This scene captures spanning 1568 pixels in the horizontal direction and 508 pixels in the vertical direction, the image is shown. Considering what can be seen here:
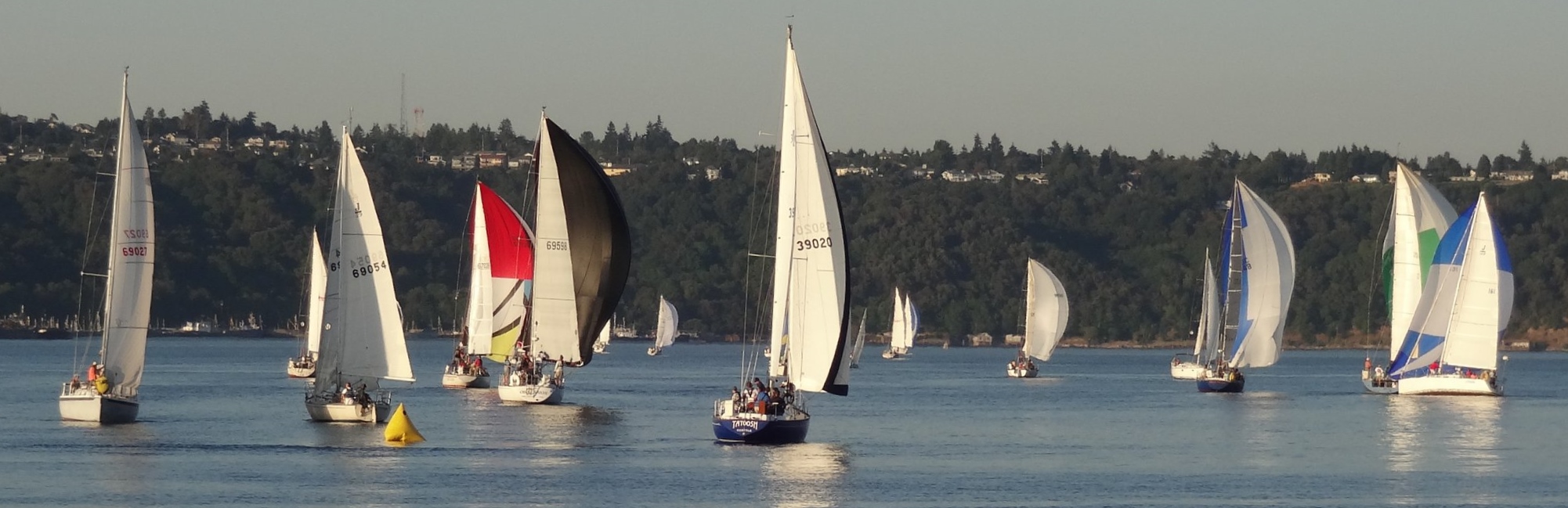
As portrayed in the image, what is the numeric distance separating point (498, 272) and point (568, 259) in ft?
31.0

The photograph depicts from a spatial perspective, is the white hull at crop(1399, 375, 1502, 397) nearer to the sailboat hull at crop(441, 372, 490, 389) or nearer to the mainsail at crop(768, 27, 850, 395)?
the sailboat hull at crop(441, 372, 490, 389)

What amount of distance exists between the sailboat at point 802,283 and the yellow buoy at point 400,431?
7.68 m

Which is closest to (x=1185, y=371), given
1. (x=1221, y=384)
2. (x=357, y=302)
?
(x=1221, y=384)

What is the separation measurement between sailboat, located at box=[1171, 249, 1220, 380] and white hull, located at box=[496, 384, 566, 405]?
26.7 m

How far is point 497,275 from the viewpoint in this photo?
72.5 metres

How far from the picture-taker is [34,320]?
596 feet

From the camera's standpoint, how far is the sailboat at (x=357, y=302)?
53125 mm


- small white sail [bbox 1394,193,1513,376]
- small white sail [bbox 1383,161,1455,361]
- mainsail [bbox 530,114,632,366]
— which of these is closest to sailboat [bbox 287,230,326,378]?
mainsail [bbox 530,114,632,366]

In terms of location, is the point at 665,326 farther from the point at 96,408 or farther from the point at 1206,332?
the point at 96,408

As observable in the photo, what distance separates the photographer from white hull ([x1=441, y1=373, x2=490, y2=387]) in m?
77.0

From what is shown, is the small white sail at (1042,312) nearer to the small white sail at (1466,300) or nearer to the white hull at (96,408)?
the small white sail at (1466,300)

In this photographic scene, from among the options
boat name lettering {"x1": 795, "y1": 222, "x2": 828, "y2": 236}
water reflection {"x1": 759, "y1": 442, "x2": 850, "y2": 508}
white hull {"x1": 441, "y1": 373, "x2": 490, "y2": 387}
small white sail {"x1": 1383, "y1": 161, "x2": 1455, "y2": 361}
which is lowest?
water reflection {"x1": 759, "y1": 442, "x2": 850, "y2": 508}

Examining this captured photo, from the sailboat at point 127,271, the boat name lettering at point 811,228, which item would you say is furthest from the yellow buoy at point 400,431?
the boat name lettering at point 811,228

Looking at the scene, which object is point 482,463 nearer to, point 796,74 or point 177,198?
point 796,74
